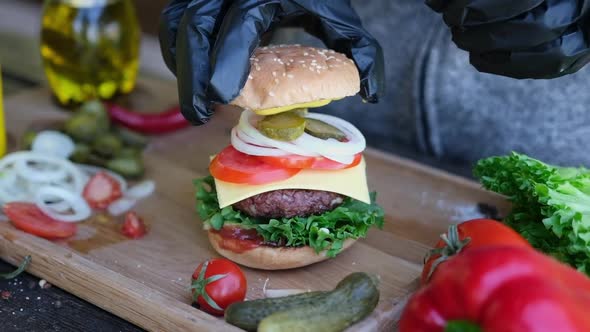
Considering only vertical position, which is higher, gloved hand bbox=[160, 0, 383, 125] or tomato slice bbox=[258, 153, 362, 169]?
gloved hand bbox=[160, 0, 383, 125]

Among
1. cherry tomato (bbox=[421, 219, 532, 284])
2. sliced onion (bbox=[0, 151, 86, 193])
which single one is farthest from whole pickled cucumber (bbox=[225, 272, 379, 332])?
sliced onion (bbox=[0, 151, 86, 193])

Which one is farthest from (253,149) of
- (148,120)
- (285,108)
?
(148,120)

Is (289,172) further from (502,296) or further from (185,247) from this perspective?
(502,296)

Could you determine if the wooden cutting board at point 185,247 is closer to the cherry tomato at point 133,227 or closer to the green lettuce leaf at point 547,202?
the cherry tomato at point 133,227

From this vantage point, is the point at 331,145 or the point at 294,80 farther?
the point at 331,145

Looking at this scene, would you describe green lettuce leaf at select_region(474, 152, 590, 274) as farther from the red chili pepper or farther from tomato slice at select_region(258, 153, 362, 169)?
the red chili pepper

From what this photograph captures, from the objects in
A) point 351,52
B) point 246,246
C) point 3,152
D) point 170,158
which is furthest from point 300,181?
point 3,152
